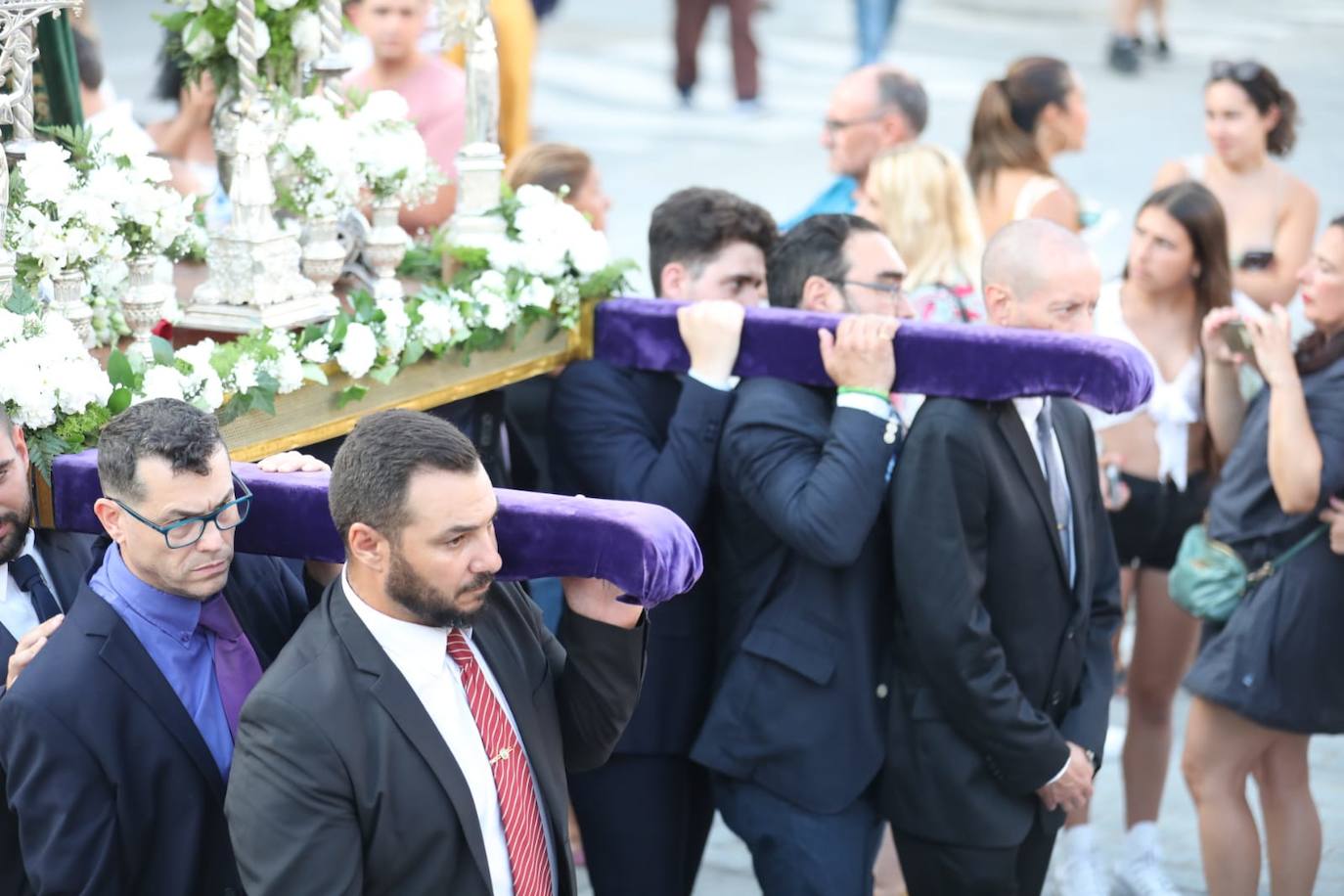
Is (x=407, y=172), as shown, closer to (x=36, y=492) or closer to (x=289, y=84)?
(x=289, y=84)

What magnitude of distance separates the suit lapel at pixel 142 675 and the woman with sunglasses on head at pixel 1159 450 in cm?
294

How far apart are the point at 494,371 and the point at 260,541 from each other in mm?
1219

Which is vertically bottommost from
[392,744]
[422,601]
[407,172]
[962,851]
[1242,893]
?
[1242,893]

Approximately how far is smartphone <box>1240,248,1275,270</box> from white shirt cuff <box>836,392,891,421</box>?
10.1 ft

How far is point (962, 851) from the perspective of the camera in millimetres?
3998

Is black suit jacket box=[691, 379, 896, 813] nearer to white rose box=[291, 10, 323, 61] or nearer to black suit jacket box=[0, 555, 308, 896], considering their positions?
black suit jacket box=[0, 555, 308, 896]

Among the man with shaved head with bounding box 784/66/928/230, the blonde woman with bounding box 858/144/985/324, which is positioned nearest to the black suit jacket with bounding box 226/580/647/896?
the blonde woman with bounding box 858/144/985/324

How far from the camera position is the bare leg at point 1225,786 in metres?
4.68

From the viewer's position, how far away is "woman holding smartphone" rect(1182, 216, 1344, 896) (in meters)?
4.50

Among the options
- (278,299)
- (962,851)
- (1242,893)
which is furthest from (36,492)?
(1242,893)

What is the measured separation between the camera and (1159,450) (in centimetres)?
537

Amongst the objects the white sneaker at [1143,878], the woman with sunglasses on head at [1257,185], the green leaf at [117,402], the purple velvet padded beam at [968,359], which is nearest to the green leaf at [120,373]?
the green leaf at [117,402]

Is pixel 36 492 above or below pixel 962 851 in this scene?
above

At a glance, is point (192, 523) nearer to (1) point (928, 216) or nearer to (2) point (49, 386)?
(2) point (49, 386)
